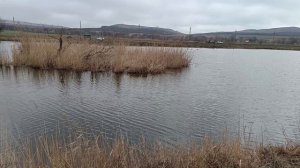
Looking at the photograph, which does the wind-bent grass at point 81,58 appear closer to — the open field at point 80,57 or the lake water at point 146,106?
the open field at point 80,57

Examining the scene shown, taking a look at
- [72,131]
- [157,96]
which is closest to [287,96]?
[157,96]

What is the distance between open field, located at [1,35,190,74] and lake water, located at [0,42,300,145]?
1.30 metres

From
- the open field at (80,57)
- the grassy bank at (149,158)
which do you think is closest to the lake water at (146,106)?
the open field at (80,57)

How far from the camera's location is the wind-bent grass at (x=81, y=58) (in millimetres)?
18578

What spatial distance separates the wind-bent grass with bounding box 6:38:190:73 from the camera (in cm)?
1858

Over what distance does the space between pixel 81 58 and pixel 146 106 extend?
30.5ft

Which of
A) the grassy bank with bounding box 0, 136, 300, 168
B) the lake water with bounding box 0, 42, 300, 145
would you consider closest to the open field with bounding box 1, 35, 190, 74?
the lake water with bounding box 0, 42, 300, 145

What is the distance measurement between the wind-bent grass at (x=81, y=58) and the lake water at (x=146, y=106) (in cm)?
131

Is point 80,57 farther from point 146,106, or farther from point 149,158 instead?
point 149,158

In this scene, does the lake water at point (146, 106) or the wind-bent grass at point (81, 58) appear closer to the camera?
the lake water at point (146, 106)

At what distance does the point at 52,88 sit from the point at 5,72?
5.16 metres

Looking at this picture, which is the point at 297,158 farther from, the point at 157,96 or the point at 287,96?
the point at 287,96

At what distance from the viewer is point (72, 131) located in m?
7.38

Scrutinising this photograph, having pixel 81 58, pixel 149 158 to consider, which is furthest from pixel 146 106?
pixel 81 58
